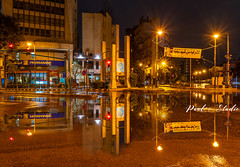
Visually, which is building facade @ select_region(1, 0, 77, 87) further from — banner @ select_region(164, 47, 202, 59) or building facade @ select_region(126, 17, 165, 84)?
building facade @ select_region(126, 17, 165, 84)

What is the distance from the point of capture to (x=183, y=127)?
6852 mm

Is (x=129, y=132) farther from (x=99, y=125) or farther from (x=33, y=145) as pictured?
(x=33, y=145)

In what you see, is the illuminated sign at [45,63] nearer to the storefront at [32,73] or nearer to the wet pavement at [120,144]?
the storefront at [32,73]

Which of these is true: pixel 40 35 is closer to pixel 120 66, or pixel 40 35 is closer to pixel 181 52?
pixel 120 66

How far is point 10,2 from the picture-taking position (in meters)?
50.0

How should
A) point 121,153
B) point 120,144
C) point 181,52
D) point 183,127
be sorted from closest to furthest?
point 121,153
point 120,144
point 183,127
point 181,52

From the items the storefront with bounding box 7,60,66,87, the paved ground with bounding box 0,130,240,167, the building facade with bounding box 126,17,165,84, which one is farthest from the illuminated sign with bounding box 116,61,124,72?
the building facade with bounding box 126,17,165,84

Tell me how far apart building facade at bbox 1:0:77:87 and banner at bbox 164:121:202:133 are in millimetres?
43903

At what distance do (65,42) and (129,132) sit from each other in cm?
5421

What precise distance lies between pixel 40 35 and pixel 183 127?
179ft

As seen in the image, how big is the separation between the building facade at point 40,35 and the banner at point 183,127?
43903mm

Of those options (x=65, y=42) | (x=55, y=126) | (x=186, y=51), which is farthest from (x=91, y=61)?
(x=55, y=126)

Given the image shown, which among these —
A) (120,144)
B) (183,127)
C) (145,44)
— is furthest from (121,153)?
(145,44)

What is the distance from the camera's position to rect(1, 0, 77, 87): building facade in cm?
5044
